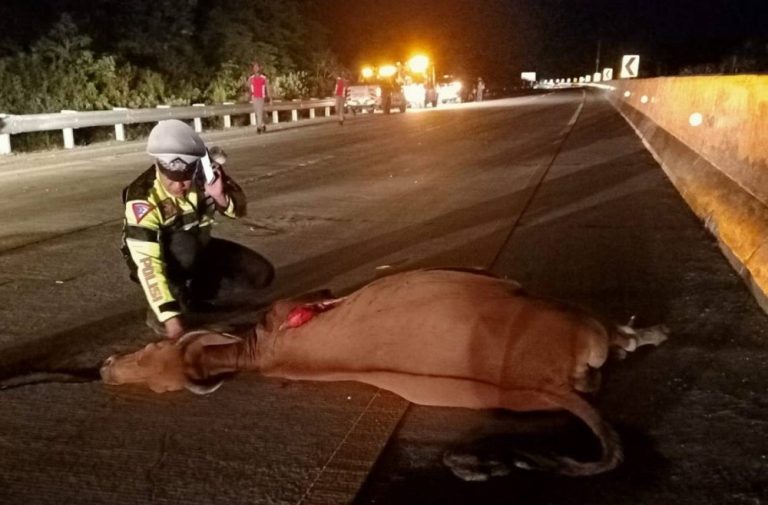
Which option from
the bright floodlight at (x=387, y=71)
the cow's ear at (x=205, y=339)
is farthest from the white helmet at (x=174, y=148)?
the bright floodlight at (x=387, y=71)

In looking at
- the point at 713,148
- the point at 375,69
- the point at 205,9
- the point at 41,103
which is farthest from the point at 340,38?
the point at 713,148

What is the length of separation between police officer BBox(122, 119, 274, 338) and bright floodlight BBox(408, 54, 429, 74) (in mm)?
41296

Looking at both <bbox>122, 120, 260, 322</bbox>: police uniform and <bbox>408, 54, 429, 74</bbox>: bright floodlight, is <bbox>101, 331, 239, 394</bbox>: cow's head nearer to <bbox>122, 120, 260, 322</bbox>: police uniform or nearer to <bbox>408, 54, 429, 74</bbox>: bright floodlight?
<bbox>122, 120, 260, 322</bbox>: police uniform

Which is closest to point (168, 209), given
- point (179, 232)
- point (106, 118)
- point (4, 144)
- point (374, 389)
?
point (179, 232)

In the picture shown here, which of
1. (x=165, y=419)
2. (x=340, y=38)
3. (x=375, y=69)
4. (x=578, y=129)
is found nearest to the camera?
(x=165, y=419)

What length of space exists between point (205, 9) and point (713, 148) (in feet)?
109

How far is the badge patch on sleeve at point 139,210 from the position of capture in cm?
468

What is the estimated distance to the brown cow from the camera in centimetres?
360

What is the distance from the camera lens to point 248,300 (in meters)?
5.76

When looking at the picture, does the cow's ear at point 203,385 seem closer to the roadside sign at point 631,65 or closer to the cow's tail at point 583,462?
the cow's tail at point 583,462

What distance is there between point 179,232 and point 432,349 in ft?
6.95

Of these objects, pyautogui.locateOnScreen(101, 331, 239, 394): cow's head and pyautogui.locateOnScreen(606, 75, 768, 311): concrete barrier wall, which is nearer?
pyautogui.locateOnScreen(101, 331, 239, 394): cow's head

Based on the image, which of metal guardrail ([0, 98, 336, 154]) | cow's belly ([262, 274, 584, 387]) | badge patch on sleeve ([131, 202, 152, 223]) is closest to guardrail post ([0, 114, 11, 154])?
metal guardrail ([0, 98, 336, 154])

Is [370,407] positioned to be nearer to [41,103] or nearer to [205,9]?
[41,103]
